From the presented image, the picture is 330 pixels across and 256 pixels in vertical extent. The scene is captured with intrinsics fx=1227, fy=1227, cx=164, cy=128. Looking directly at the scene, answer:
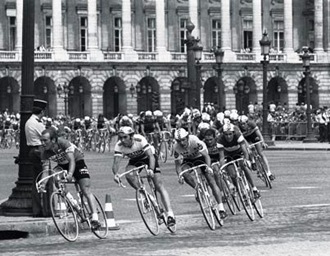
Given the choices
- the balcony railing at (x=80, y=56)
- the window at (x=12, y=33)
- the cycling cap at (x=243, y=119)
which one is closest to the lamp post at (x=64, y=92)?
the balcony railing at (x=80, y=56)

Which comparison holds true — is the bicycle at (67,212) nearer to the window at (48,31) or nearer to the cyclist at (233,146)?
the cyclist at (233,146)

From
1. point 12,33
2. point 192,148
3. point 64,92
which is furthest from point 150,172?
point 12,33

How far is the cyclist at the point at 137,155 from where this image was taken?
2011 cm

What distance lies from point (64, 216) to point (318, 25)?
80690mm

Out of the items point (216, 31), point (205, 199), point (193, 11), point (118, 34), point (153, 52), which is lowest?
point (205, 199)

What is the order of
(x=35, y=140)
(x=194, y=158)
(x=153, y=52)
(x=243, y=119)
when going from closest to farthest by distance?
(x=194, y=158)
(x=35, y=140)
(x=243, y=119)
(x=153, y=52)

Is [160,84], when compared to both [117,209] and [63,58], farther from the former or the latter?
[117,209]

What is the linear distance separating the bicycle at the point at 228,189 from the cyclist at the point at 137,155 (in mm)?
2796

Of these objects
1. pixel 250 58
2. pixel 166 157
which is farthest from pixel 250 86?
pixel 166 157

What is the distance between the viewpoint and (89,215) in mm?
19625

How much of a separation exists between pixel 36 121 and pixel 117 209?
3.61 m

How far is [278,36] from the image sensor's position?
100562 millimetres

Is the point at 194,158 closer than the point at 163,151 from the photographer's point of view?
Yes

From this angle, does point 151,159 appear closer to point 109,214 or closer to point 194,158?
point 109,214
